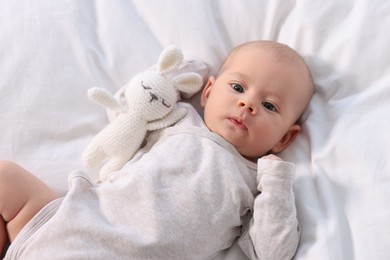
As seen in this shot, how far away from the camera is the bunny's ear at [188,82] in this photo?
3.93 feet

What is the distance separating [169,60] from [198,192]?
1.03 feet

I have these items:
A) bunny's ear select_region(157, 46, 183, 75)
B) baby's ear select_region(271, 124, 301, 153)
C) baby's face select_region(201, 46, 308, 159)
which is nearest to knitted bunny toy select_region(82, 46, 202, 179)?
bunny's ear select_region(157, 46, 183, 75)

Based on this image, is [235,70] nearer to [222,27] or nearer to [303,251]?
[222,27]

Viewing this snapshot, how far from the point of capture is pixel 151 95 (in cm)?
115

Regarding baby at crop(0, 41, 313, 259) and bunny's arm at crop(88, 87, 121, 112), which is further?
bunny's arm at crop(88, 87, 121, 112)

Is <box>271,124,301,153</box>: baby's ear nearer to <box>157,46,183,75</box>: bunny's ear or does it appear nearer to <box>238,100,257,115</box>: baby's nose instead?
<box>238,100,257,115</box>: baby's nose

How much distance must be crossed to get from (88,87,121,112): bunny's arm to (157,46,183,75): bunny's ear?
0.41 ft

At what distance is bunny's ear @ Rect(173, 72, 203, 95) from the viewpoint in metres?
1.20

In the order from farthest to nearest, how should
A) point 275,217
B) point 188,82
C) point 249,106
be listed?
point 188,82 → point 249,106 → point 275,217

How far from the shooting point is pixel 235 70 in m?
1.18

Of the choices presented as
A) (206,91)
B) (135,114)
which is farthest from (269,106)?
(135,114)

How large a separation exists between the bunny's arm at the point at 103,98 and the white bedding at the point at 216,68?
0.13 meters

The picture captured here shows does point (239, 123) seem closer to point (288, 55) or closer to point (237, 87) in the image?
point (237, 87)

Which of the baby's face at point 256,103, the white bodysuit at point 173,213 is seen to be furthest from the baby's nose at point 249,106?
the white bodysuit at point 173,213
